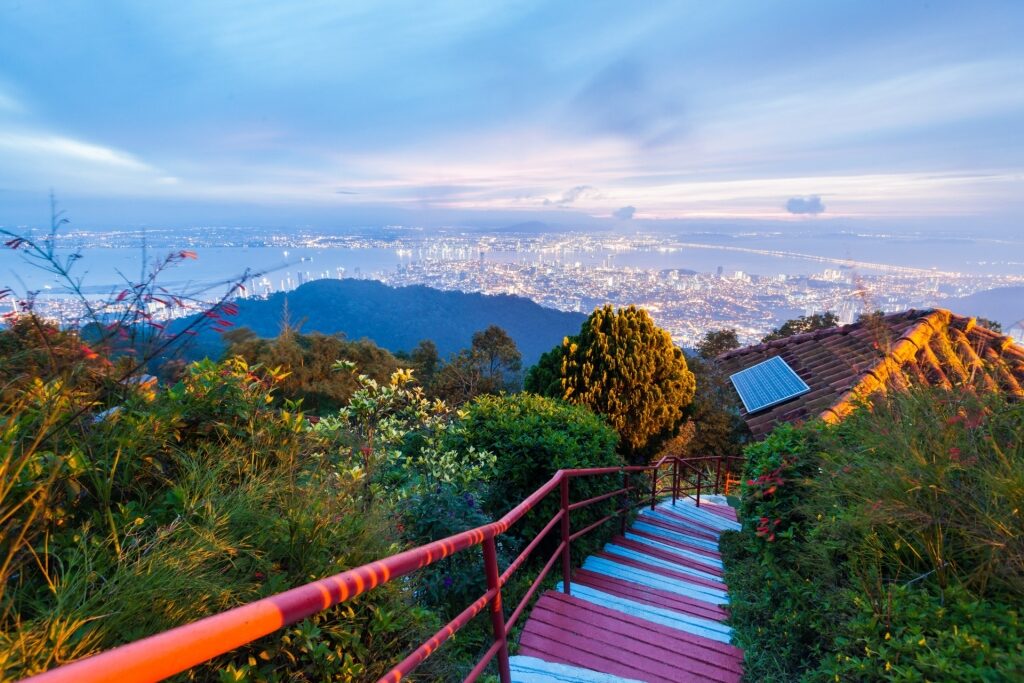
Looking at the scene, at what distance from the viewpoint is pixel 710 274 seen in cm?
5988

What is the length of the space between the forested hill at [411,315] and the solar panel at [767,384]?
32.5 m

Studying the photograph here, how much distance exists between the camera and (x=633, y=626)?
3330 mm

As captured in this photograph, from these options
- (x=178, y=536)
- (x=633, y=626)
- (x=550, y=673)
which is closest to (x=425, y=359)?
(x=633, y=626)

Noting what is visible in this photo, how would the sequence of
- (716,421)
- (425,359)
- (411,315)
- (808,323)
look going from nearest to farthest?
(716,421)
(425,359)
(808,323)
(411,315)

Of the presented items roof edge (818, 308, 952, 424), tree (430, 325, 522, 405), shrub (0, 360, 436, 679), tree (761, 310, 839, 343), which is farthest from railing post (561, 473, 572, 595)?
tree (761, 310, 839, 343)

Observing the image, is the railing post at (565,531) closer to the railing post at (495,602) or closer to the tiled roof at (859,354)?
the railing post at (495,602)

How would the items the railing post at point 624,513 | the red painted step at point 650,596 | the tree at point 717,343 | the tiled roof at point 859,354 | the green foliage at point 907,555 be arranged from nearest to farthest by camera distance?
1. the green foliage at point 907,555
2. the red painted step at point 650,596
3. the tiled roof at point 859,354
4. the railing post at point 624,513
5. the tree at point 717,343

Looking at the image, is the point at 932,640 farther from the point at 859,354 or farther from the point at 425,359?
the point at 425,359

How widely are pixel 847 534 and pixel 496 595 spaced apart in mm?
2024

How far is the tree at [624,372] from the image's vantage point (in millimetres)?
9906

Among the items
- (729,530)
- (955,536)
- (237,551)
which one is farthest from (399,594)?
(729,530)

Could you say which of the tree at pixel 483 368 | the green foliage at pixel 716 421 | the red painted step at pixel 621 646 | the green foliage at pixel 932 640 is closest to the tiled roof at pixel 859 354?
the green foliage at pixel 716 421

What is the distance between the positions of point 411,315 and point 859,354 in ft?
157

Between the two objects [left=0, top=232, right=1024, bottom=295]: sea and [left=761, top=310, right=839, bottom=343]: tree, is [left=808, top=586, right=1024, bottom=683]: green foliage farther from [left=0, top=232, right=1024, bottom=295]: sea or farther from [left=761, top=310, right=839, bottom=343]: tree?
[left=761, top=310, right=839, bottom=343]: tree
